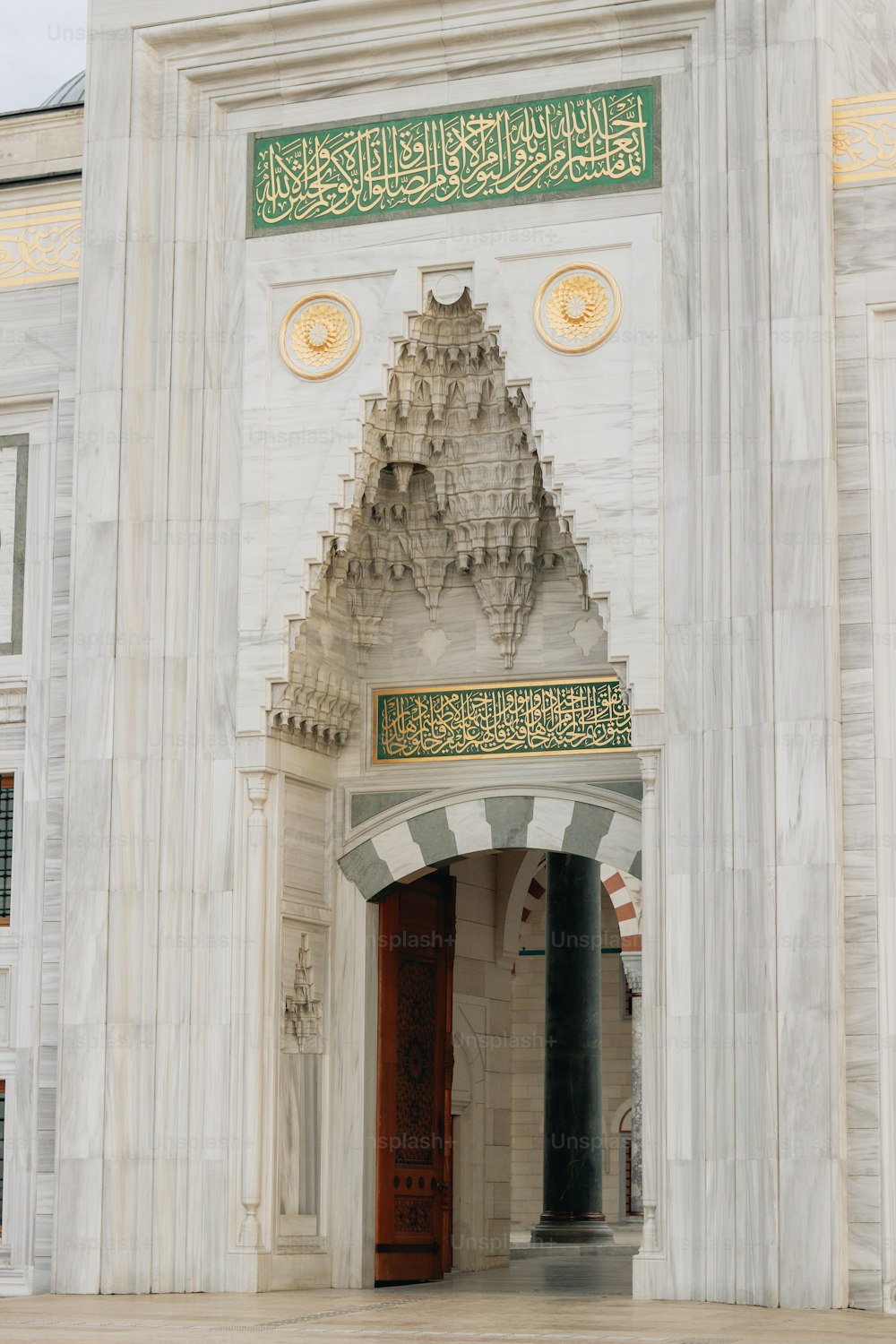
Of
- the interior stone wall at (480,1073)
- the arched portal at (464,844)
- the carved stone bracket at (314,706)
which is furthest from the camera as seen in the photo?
the interior stone wall at (480,1073)

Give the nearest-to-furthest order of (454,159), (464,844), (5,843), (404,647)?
1. (454,159)
2. (464,844)
3. (5,843)
4. (404,647)

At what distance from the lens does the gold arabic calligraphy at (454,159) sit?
22.5ft

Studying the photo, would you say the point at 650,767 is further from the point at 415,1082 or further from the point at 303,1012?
the point at 415,1082

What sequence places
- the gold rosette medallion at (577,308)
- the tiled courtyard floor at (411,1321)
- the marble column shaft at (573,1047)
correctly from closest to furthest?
the tiled courtyard floor at (411,1321) → the gold rosette medallion at (577,308) → the marble column shaft at (573,1047)

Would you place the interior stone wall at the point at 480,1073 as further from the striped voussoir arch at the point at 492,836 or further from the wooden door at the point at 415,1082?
the striped voussoir arch at the point at 492,836

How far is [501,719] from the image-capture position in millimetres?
7453

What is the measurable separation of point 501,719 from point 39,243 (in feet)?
7.91

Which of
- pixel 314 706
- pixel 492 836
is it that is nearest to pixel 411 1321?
pixel 492 836

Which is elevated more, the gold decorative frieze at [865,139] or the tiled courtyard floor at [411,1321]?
the gold decorative frieze at [865,139]

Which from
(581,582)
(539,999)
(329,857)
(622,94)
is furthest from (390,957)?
(539,999)

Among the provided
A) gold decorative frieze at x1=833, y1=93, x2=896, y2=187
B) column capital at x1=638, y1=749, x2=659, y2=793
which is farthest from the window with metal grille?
gold decorative frieze at x1=833, y1=93, x2=896, y2=187

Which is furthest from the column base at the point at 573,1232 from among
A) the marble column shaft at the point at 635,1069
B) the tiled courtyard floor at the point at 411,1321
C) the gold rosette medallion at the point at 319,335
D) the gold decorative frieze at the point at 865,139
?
the gold decorative frieze at the point at 865,139

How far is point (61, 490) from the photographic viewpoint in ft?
24.5

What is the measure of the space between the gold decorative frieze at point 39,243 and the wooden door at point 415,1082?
2.57m
